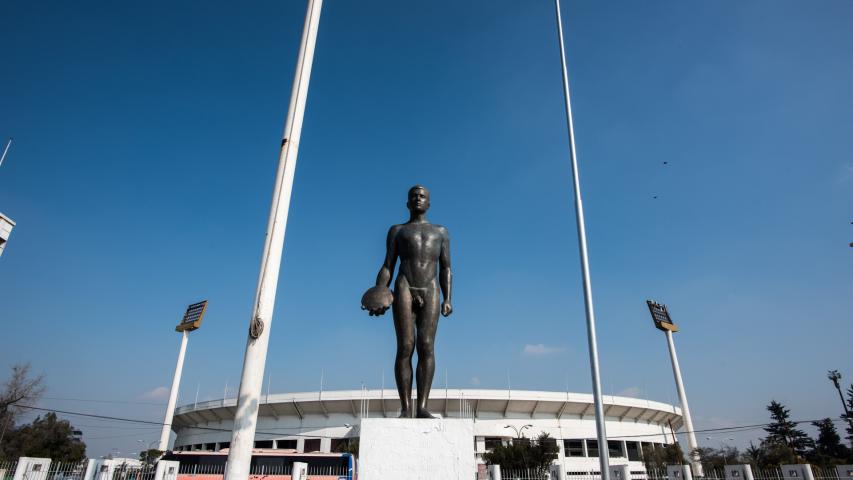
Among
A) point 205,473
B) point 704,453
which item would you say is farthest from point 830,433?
point 205,473

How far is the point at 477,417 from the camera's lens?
4556 cm

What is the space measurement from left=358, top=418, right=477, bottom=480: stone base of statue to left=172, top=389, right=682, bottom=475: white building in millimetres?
38552

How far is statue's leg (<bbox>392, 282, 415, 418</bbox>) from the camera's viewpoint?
514 cm

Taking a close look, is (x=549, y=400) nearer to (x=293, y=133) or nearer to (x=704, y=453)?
(x=704, y=453)

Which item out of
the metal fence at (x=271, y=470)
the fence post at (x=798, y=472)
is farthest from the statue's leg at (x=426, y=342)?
the metal fence at (x=271, y=470)

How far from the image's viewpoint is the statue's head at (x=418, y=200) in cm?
595

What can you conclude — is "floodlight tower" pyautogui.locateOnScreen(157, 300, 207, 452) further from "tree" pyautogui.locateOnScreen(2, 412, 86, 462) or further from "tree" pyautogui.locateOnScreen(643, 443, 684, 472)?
"tree" pyautogui.locateOnScreen(643, 443, 684, 472)

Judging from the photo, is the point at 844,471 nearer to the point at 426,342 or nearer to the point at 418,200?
the point at 426,342

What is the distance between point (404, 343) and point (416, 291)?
2.01ft

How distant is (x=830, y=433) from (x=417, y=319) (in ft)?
193

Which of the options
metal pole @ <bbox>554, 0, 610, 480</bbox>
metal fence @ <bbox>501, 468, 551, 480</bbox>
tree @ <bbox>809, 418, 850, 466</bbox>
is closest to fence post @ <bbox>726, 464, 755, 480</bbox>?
metal fence @ <bbox>501, 468, 551, 480</bbox>

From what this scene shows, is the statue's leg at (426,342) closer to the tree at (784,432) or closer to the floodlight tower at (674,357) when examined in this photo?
the floodlight tower at (674,357)

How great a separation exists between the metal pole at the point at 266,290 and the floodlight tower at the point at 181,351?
1580 inches

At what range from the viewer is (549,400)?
147ft
